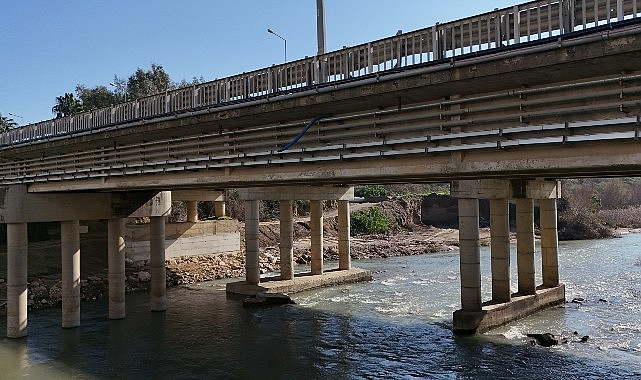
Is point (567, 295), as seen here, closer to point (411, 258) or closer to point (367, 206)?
point (411, 258)

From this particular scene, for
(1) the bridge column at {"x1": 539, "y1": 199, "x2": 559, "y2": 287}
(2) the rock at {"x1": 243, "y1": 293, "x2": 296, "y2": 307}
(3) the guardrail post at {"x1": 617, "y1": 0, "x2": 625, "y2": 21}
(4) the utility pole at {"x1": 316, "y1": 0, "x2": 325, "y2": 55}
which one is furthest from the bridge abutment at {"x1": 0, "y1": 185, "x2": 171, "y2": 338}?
(3) the guardrail post at {"x1": 617, "y1": 0, "x2": 625, "y2": 21}

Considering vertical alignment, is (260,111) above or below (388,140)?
above

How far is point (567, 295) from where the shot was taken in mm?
27578

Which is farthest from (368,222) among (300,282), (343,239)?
(300,282)

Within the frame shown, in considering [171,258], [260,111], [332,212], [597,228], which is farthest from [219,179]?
[597,228]

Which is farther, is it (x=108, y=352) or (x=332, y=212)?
(x=332, y=212)

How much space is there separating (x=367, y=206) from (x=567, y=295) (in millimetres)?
45403

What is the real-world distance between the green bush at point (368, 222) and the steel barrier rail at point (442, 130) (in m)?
48.0

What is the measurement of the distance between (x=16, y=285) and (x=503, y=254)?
19195mm

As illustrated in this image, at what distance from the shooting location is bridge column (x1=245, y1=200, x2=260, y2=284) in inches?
1226

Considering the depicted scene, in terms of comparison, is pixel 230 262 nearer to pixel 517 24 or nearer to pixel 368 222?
pixel 368 222

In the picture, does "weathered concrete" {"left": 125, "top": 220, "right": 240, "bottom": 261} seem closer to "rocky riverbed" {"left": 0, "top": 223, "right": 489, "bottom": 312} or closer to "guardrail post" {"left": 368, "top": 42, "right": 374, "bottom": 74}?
"rocky riverbed" {"left": 0, "top": 223, "right": 489, "bottom": 312}

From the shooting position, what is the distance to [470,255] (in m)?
21.1

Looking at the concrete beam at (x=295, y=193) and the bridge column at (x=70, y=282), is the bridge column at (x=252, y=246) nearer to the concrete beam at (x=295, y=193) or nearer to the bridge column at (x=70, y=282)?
the concrete beam at (x=295, y=193)
